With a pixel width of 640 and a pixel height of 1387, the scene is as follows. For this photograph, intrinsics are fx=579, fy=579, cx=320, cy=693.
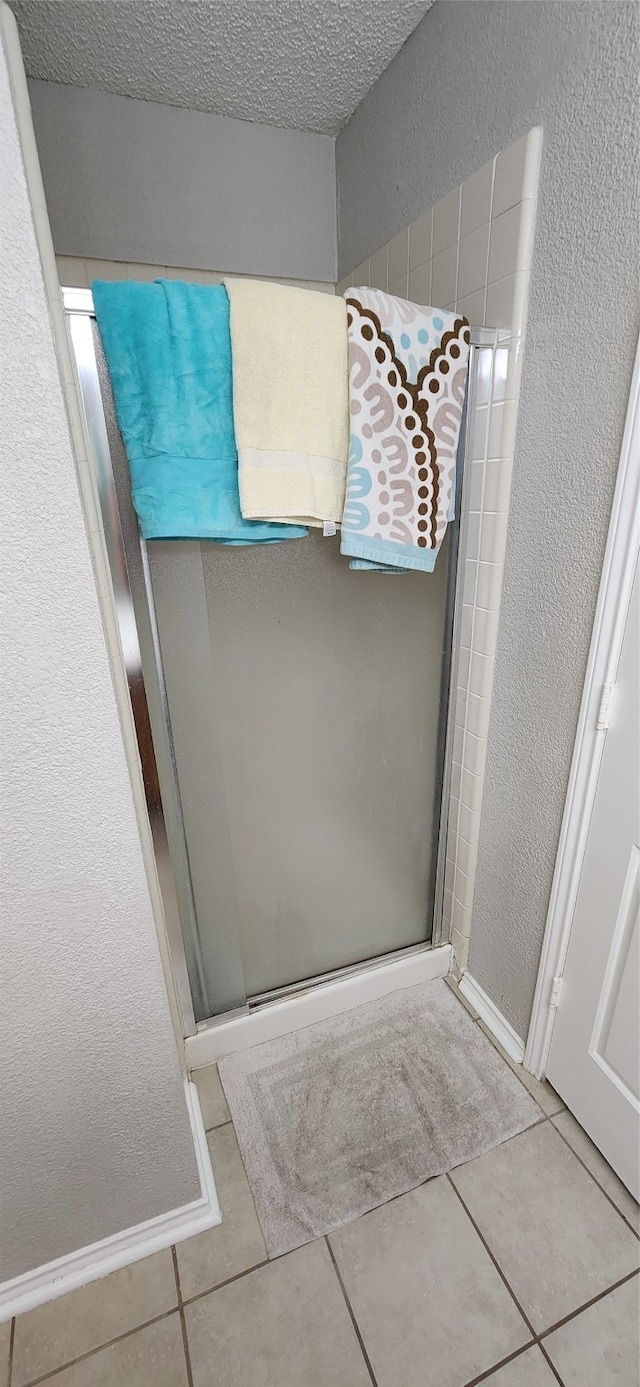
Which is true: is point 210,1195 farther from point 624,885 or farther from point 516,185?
point 516,185

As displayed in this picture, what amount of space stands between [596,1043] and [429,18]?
205 cm

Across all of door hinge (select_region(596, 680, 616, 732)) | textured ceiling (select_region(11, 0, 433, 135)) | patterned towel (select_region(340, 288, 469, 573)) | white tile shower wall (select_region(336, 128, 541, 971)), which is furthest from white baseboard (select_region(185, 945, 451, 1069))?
textured ceiling (select_region(11, 0, 433, 135))

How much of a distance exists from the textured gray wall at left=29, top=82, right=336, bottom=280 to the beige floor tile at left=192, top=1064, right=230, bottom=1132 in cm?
204

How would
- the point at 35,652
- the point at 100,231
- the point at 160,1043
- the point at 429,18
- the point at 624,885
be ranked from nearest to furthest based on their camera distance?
1. the point at 35,652
2. the point at 160,1043
3. the point at 624,885
4. the point at 429,18
5. the point at 100,231

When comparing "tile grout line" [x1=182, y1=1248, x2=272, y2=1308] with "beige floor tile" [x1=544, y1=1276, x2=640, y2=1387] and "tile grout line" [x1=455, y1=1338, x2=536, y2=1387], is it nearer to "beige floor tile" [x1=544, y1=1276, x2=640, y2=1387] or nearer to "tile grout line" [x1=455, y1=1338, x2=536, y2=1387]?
"tile grout line" [x1=455, y1=1338, x2=536, y2=1387]

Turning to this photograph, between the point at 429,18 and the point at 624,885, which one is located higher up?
the point at 429,18

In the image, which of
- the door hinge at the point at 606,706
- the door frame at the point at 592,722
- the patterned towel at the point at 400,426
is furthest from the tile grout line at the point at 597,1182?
the patterned towel at the point at 400,426

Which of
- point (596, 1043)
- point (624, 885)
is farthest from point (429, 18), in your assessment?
point (596, 1043)

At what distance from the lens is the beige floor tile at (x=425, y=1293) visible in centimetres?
93

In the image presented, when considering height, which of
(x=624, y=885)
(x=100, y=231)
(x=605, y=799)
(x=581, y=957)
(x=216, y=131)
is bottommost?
(x=581, y=957)

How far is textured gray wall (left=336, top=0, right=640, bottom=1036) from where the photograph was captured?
2.79 ft

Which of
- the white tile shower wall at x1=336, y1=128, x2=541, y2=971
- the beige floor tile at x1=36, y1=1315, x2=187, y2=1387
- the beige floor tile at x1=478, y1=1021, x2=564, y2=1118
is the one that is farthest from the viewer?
the beige floor tile at x1=478, y1=1021, x2=564, y2=1118

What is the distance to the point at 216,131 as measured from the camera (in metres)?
1.47

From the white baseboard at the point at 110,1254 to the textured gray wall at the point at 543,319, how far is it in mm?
769
